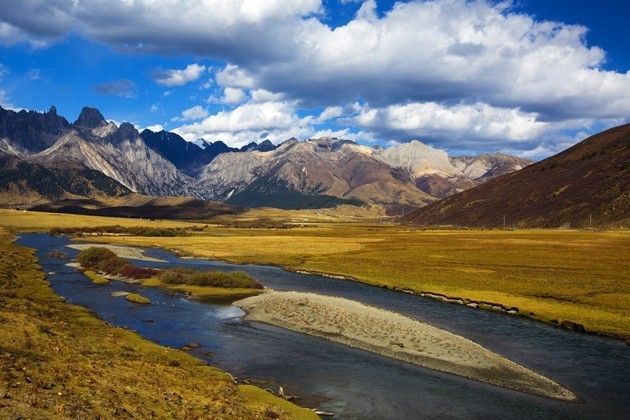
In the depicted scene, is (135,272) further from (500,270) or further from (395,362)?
(500,270)

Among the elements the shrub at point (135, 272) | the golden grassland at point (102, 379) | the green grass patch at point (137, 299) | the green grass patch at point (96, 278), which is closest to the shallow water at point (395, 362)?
the green grass patch at point (137, 299)

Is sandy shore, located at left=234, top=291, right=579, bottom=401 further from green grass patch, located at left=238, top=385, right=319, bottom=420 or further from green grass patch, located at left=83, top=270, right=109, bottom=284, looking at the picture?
green grass patch, located at left=83, top=270, right=109, bottom=284

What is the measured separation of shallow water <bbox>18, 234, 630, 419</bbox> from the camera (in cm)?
2900

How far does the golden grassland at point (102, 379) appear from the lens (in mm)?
20250

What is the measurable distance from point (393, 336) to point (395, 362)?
21.8ft

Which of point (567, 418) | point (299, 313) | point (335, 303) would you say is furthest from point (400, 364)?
point (335, 303)

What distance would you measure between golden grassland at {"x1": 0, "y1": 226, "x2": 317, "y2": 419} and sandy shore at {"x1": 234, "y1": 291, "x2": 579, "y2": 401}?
14.3 metres

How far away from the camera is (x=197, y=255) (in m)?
122

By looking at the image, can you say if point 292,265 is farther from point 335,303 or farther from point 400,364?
point 400,364

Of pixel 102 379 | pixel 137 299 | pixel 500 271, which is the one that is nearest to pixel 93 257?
pixel 137 299

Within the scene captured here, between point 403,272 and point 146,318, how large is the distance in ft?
161

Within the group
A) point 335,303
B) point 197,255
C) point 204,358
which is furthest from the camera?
point 197,255

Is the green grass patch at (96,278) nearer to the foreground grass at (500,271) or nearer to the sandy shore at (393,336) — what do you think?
the sandy shore at (393,336)

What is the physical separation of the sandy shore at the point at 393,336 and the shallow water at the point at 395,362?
4.36ft
